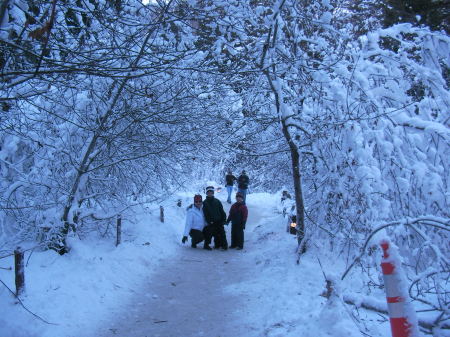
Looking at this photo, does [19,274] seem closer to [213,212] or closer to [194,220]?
[194,220]

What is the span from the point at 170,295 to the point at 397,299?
5255 millimetres

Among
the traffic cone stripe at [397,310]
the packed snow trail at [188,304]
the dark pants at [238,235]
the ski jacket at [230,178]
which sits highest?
the ski jacket at [230,178]

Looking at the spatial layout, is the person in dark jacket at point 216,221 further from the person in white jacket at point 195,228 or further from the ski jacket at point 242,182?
the ski jacket at point 242,182

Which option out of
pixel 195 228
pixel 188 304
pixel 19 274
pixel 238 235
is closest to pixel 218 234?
pixel 238 235

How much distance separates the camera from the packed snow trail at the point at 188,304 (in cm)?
560

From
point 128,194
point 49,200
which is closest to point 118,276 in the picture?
point 49,200

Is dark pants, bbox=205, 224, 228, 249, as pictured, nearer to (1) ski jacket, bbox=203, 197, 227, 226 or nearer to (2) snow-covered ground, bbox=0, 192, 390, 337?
(1) ski jacket, bbox=203, 197, 227, 226

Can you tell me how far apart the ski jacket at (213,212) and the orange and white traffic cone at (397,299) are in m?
9.12

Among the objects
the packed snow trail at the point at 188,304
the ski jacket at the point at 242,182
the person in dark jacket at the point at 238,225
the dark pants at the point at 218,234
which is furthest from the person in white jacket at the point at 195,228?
the ski jacket at the point at 242,182

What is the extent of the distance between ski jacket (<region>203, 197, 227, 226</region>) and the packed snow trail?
1.65m

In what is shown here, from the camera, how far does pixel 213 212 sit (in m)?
11.8

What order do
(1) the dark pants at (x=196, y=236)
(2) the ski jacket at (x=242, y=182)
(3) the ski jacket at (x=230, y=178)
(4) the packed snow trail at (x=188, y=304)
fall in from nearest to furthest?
(4) the packed snow trail at (x=188, y=304) → (1) the dark pants at (x=196, y=236) → (2) the ski jacket at (x=242, y=182) → (3) the ski jacket at (x=230, y=178)

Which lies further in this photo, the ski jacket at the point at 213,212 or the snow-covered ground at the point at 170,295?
the ski jacket at the point at 213,212

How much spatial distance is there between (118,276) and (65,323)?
2349 millimetres
